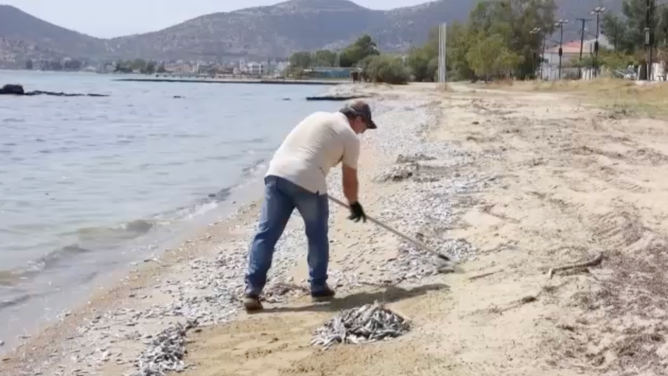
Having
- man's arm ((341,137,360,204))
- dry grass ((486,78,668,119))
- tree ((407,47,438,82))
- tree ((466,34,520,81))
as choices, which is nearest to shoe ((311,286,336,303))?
man's arm ((341,137,360,204))

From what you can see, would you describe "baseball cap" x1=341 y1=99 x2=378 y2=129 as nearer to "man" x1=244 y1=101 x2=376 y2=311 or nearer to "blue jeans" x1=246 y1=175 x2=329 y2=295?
"man" x1=244 y1=101 x2=376 y2=311

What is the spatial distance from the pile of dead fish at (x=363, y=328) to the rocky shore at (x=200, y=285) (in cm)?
95

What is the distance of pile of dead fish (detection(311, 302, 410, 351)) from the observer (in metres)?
5.57

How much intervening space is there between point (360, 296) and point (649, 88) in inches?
1351

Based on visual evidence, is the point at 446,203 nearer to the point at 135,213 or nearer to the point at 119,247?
the point at 119,247

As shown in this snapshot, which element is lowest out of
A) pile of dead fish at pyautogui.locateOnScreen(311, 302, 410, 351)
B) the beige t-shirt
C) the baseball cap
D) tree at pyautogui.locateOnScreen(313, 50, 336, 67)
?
tree at pyautogui.locateOnScreen(313, 50, 336, 67)

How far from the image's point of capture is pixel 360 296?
691 cm

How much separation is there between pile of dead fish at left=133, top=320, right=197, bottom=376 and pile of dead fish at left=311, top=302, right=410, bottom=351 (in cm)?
90

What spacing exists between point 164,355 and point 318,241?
5.64ft

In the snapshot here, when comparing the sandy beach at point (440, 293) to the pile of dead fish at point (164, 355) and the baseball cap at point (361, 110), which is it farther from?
the baseball cap at point (361, 110)

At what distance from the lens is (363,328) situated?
18.5ft

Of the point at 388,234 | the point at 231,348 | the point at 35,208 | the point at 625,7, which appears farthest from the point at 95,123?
the point at 625,7

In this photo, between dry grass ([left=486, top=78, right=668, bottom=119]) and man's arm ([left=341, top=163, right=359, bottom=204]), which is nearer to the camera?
man's arm ([left=341, top=163, right=359, bottom=204])

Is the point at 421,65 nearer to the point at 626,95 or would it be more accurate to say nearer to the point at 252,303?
the point at 626,95
